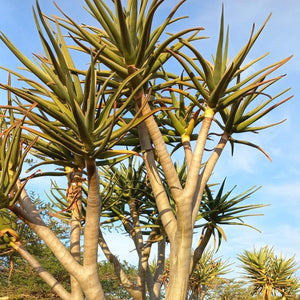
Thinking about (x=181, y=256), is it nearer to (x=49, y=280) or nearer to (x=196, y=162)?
(x=196, y=162)

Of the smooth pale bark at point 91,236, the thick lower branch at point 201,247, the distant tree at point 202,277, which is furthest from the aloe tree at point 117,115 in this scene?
the distant tree at point 202,277

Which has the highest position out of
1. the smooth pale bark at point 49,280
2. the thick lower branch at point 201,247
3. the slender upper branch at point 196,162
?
the slender upper branch at point 196,162

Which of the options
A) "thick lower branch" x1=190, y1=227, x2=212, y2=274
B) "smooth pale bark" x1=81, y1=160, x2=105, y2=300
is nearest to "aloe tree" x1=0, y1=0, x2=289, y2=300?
"smooth pale bark" x1=81, y1=160, x2=105, y2=300

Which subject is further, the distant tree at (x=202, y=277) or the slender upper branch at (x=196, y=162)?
the distant tree at (x=202, y=277)

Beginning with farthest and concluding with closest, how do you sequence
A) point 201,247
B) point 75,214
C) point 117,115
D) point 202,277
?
point 202,277, point 201,247, point 75,214, point 117,115

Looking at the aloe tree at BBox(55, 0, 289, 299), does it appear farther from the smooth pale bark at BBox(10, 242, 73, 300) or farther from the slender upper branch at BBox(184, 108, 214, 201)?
the smooth pale bark at BBox(10, 242, 73, 300)

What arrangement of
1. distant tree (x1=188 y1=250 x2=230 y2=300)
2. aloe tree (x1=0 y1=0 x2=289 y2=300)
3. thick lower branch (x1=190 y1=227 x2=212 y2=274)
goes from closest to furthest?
aloe tree (x1=0 y1=0 x2=289 y2=300)
thick lower branch (x1=190 y1=227 x2=212 y2=274)
distant tree (x1=188 y1=250 x2=230 y2=300)

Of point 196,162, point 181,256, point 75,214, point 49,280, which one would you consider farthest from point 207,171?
point 49,280

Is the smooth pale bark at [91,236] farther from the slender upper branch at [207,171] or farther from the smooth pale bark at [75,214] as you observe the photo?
the slender upper branch at [207,171]

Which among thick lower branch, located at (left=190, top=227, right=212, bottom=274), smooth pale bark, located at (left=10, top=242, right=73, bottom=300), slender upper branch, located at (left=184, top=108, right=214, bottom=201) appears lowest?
smooth pale bark, located at (left=10, top=242, right=73, bottom=300)

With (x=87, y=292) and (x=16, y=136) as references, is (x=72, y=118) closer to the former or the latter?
(x=16, y=136)

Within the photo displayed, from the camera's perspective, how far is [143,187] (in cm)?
925

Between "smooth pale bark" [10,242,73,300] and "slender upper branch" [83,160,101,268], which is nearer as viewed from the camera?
"slender upper branch" [83,160,101,268]

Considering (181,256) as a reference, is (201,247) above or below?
above
